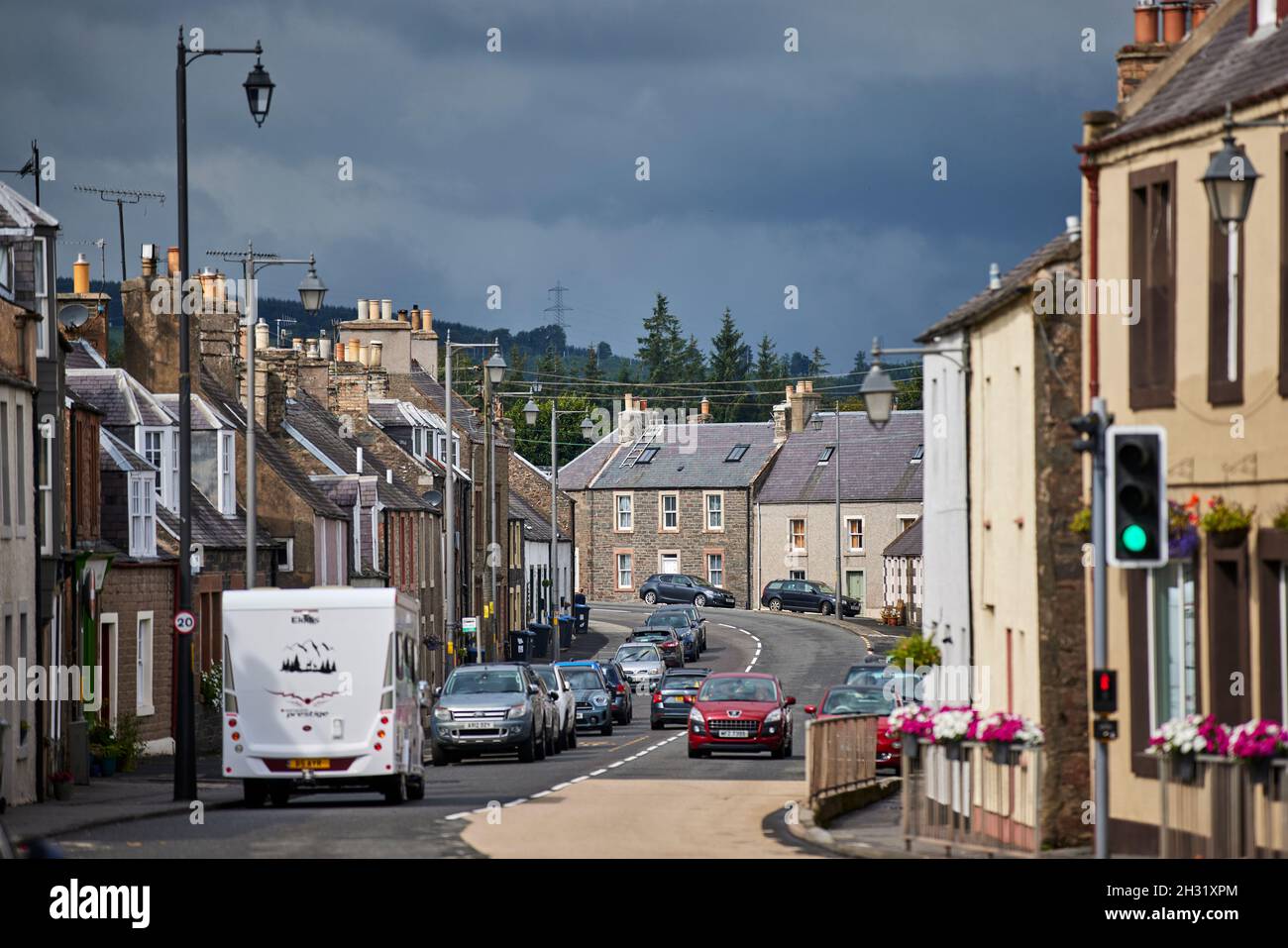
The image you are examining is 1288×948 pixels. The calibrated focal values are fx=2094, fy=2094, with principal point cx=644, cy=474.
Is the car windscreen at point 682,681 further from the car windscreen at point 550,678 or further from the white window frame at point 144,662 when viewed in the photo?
the white window frame at point 144,662

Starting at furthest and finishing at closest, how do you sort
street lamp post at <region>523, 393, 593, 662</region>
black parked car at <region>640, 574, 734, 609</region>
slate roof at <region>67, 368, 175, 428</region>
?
black parked car at <region>640, 574, 734, 609</region>
street lamp post at <region>523, 393, 593, 662</region>
slate roof at <region>67, 368, 175, 428</region>

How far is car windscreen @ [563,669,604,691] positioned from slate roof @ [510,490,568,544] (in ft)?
126

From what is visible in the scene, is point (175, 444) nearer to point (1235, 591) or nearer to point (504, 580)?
point (1235, 591)

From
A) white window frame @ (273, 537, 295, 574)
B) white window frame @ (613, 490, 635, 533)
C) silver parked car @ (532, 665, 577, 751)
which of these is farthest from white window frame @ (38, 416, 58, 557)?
white window frame @ (613, 490, 635, 533)

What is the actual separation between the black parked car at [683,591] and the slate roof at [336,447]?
113 feet

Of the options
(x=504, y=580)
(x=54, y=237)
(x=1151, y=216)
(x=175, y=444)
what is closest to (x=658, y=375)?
(x=504, y=580)

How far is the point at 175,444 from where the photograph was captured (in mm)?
44375

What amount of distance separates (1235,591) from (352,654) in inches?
474

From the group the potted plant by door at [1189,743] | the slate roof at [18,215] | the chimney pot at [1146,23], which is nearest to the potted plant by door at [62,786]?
the slate roof at [18,215]

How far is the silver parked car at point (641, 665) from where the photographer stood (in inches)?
2739

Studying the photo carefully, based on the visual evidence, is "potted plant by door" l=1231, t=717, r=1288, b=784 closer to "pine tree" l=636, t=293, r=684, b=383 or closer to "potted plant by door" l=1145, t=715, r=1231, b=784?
"potted plant by door" l=1145, t=715, r=1231, b=784

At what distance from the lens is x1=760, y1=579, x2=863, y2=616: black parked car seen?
3829 inches

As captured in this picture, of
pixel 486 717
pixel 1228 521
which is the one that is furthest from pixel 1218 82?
pixel 486 717

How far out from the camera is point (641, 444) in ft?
363
